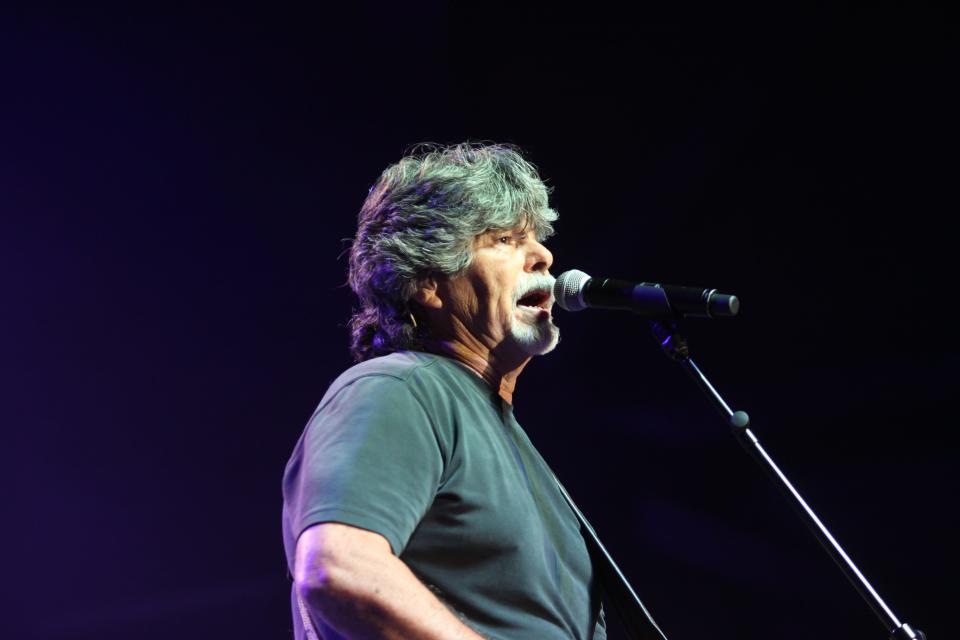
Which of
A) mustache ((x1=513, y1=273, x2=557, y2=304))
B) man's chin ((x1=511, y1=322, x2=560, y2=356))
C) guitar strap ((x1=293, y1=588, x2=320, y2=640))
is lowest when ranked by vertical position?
guitar strap ((x1=293, y1=588, x2=320, y2=640))

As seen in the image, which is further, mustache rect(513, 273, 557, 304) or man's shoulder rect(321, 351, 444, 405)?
mustache rect(513, 273, 557, 304)

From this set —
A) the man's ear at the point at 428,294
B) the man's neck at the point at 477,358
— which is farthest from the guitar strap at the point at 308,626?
the man's ear at the point at 428,294

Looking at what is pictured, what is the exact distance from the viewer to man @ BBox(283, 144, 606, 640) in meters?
1.09

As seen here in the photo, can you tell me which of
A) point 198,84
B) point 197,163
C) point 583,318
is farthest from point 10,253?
point 583,318

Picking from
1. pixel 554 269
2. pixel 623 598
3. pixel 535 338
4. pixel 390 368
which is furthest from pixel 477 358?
pixel 554 269

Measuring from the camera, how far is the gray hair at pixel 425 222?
178 cm

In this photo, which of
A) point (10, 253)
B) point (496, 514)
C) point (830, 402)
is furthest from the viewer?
point (830, 402)

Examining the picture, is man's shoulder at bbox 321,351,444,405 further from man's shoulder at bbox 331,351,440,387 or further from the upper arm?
the upper arm

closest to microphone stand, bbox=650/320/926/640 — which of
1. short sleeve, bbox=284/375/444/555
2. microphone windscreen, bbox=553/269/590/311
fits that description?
microphone windscreen, bbox=553/269/590/311

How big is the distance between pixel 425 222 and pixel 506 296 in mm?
249

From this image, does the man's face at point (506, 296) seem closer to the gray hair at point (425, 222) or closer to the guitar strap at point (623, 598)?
the gray hair at point (425, 222)

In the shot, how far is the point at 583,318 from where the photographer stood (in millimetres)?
3545

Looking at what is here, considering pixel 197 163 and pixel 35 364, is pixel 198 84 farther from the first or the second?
pixel 35 364

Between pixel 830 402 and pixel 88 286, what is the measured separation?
8.20ft
